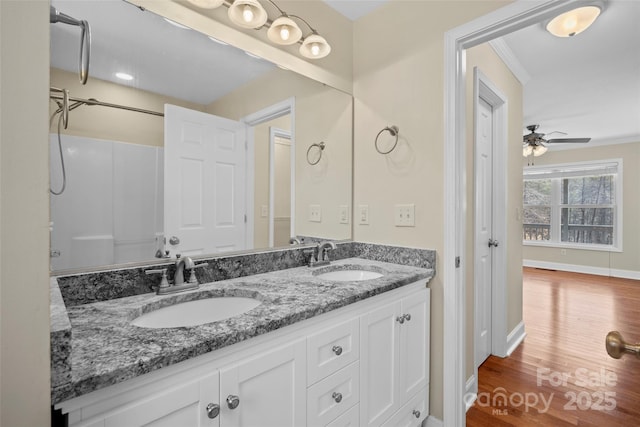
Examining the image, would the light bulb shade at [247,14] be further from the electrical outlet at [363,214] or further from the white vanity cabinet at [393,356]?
the white vanity cabinet at [393,356]

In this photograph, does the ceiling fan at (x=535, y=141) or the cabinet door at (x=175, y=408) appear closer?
the cabinet door at (x=175, y=408)

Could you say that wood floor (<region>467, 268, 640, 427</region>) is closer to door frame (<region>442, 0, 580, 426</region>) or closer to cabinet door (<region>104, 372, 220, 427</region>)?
door frame (<region>442, 0, 580, 426</region>)

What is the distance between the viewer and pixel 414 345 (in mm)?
1521

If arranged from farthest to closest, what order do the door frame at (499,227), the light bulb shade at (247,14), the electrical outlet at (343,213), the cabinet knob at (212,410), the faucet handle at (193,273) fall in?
the door frame at (499,227) → the electrical outlet at (343,213) → the light bulb shade at (247,14) → the faucet handle at (193,273) → the cabinet knob at (212,410)

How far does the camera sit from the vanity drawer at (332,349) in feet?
3.38

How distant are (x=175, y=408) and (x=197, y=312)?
488 mm

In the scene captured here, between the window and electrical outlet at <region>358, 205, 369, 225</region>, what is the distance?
5867mm

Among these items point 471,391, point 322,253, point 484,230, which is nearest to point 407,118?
point 322,253

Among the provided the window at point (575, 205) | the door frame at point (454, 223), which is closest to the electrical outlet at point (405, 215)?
the door frame at point (454, 223)

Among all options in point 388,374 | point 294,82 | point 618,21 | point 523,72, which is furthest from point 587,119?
point 388,374

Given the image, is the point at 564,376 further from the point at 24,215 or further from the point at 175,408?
the point at 24,215

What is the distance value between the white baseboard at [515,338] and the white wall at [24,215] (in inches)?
118

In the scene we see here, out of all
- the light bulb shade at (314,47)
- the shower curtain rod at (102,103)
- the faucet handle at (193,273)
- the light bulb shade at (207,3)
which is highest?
the light bulb shade at (314,47)

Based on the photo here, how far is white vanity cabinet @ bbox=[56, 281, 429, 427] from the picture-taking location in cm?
68
